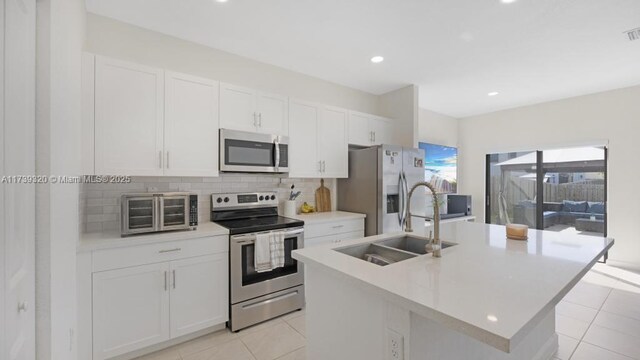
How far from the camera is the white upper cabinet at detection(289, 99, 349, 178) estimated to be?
10.4 feet

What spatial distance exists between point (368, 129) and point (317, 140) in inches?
36.1

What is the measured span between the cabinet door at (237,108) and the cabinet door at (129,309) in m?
1.40

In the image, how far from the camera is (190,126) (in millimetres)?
2471

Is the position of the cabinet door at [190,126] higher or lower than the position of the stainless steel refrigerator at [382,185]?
higher

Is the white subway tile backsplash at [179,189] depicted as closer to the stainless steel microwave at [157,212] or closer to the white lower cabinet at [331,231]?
the stainless steel microwave at [157,212]

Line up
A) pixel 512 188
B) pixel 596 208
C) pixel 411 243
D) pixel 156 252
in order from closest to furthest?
pixel 411 243
pixel 156 252
pixel 596 208
pixel 512 188

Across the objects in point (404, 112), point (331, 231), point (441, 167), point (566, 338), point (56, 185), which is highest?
point (404, 112)

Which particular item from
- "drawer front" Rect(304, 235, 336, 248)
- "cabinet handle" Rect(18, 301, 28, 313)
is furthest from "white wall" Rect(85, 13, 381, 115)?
"cabinet handle" Rect(18, 301, 28, 313)

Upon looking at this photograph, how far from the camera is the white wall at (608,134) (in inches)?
156

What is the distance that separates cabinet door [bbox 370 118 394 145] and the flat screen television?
3.89 feet

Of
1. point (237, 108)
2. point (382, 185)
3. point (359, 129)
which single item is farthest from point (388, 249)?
point (359, 129)

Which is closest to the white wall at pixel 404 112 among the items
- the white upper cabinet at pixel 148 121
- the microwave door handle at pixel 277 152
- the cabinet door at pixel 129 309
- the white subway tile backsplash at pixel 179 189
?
the white subway tile backsplash at pixel 179 189

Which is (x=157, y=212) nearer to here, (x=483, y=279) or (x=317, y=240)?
(x=317, y=240)

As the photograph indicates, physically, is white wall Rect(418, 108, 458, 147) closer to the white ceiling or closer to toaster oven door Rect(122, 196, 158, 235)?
the white ceiling
